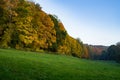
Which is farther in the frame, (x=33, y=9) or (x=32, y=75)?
(x=33, y=9)

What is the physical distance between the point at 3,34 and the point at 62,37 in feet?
107

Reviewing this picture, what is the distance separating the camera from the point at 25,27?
68438mm

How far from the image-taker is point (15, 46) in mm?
66062

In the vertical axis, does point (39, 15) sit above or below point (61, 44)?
above

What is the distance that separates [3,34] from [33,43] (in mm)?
11058

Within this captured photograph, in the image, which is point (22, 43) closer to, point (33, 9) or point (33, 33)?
point (33, 33)

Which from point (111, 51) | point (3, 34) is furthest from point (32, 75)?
point (111, 51)

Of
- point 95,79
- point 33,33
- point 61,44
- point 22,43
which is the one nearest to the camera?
point 95,79

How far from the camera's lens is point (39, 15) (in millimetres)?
78375

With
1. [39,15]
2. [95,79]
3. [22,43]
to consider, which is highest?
[39,15]

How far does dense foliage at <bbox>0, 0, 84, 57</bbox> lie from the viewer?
211ft

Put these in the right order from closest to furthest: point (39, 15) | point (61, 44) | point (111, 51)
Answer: point (39, 15) → point (61, 44) → point (111, 51)

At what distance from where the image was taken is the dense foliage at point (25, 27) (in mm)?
64356

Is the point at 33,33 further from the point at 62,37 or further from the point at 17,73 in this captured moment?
the point at 17,73
